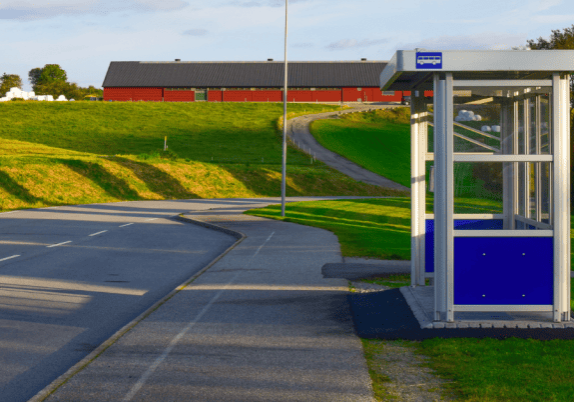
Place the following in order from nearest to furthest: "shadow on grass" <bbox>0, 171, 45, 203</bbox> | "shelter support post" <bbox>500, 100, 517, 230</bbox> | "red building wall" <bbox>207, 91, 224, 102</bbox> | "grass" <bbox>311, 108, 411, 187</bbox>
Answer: "shelter support post" <bbox>500, 100, 517, 230</bbox>
"shadow on grass" <bbox>0, 171, 45, 203</bbox>
"grass" <bbox>311, 108, 411, 187</bbox>
"red building wall" <bbox>207, 91, 224, 102</bbox>

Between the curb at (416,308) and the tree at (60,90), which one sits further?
the tree at (60,90)

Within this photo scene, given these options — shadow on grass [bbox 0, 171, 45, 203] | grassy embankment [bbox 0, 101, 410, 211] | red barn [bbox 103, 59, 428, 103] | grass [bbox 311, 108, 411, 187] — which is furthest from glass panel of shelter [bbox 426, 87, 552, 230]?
red barn [bbox 103, 59, 428, 103]

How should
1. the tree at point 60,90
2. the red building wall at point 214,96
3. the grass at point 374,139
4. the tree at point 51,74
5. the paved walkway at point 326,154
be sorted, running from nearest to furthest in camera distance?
the paved walkway at point 326,154 → the grass at point 374,139 → the red building wall at point 214,96 → the tree at point 60,90 → the tree at point 51,74

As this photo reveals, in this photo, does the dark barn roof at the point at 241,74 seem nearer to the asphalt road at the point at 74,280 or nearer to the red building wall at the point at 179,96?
the red building wall at the point at 179,96

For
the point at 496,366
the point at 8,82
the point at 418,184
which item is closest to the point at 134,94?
the point at 8,82

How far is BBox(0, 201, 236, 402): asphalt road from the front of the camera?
22.2 ft

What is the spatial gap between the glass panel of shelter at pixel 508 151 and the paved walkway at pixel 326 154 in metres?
40.8

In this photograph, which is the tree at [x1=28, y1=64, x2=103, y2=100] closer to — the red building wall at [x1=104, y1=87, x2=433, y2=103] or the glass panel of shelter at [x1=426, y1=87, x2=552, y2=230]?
the red building wall at [x1=104, y1=87, x2=433, y2=103]

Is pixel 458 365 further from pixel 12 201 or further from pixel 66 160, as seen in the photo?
pixel 66 160

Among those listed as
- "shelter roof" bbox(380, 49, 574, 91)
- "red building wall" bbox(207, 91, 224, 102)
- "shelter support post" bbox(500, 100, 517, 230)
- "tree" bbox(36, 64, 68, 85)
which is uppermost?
"tree" bbox(36, 64, 68, 85)

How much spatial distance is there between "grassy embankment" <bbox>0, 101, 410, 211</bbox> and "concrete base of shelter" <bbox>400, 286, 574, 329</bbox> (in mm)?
27789

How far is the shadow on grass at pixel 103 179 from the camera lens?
132 ft

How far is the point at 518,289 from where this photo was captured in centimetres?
745

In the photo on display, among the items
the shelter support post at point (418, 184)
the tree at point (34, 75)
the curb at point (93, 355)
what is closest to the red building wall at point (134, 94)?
the tree at point (34, 75)
